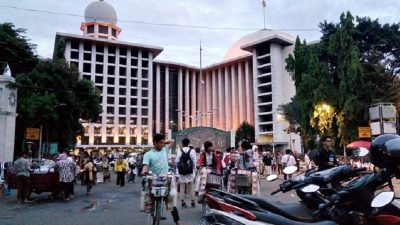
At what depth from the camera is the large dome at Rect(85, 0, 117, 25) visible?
3130 inches

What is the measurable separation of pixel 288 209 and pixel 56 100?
26320mm

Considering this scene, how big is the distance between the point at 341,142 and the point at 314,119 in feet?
10.6

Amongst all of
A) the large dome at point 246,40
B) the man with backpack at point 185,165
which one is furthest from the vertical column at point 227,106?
the man with backpack at point 185,165

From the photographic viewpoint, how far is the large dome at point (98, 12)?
7950 centimetres

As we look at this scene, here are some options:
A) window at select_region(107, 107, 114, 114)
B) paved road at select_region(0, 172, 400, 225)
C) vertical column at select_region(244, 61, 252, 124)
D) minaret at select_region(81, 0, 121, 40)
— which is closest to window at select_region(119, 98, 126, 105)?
window at select_region(107, 107, 114, 114)

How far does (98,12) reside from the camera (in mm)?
79375

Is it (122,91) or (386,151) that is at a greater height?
(122,91)

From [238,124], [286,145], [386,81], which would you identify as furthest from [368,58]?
[238,124]

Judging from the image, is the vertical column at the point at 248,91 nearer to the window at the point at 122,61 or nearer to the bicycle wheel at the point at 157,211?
the window at the point at 122,61

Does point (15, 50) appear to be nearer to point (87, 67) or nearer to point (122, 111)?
point (87, 67)

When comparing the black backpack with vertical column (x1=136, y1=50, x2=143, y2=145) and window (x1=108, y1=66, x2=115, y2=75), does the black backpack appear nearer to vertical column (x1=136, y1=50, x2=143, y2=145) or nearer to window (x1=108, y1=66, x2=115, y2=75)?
vertical column (x1=136, y1=50, x2=143, y2=145)

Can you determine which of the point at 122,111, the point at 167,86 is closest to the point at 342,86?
the point at 122,111

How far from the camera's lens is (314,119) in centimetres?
3259

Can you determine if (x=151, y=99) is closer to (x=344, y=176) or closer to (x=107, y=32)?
(x=107, y=32)
